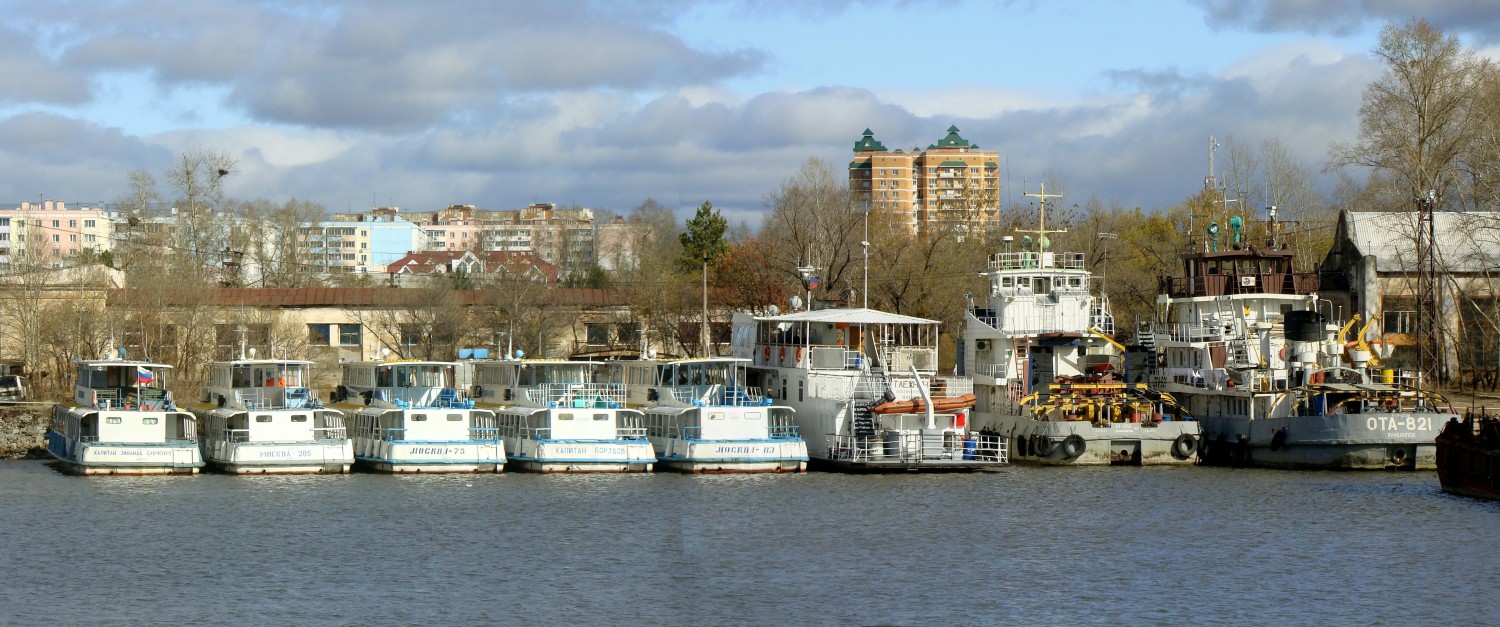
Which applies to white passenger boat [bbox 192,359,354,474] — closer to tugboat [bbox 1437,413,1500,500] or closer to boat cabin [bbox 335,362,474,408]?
boat cabin [bbox 335,362,474,408]

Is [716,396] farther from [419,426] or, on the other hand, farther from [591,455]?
[419,426]

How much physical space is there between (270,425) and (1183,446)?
3047cm

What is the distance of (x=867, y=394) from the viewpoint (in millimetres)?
54375

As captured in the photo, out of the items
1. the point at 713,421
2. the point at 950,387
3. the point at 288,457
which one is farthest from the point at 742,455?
the point at 288,457

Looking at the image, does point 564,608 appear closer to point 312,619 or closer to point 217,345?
point 312,619

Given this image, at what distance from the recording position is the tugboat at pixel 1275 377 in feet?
174

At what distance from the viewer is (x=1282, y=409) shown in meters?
56.1

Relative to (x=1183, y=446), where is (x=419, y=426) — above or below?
above

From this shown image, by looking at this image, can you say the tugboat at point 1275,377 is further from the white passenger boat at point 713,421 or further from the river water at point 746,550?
the white passenger boat at point 713,421

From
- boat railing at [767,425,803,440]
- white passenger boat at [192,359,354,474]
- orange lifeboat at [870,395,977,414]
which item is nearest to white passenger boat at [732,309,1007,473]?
orange lifeboat at [870,395,977,414]

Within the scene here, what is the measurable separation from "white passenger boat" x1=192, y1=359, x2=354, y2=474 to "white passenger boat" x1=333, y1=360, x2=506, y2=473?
1113 mm

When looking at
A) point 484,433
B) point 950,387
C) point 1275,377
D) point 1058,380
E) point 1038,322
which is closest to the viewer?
point 950,387

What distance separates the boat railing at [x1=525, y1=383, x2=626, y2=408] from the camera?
5481cm

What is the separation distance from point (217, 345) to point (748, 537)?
4968cm
